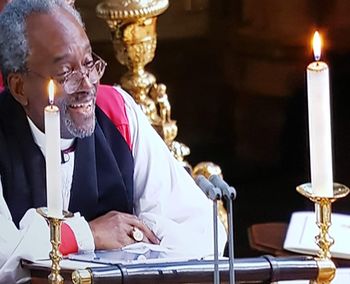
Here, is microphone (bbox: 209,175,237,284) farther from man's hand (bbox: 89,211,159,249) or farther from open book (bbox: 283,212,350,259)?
open book (bbox: 283,212,350,259)

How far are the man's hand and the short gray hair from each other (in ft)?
1.05

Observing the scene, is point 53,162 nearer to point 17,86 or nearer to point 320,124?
point 320,124

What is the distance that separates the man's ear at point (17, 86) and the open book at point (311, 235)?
0.69m

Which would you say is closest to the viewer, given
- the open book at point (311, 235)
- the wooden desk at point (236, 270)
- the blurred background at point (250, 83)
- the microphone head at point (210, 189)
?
the microphone head at point (210, 189)

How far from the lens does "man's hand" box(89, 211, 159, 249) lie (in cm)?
233

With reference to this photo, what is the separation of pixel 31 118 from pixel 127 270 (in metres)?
0.52

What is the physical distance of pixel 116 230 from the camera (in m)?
2.35

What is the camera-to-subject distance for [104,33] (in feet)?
11.8

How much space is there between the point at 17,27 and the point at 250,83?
152cm

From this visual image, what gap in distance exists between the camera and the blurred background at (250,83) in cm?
360

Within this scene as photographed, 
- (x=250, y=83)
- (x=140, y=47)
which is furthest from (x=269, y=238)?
(x=250, y=83)

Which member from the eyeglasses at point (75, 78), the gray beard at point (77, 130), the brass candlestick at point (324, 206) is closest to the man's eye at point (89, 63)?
the eyeglasses at point (75, 78)

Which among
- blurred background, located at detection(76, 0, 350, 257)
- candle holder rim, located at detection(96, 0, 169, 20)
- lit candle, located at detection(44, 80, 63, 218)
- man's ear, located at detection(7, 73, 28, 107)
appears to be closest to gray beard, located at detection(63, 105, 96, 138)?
man's ear, located at detection(7, 73, 28, 107)

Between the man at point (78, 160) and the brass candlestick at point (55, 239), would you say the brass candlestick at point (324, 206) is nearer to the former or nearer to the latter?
the brass candlestick at point (55, 239)
